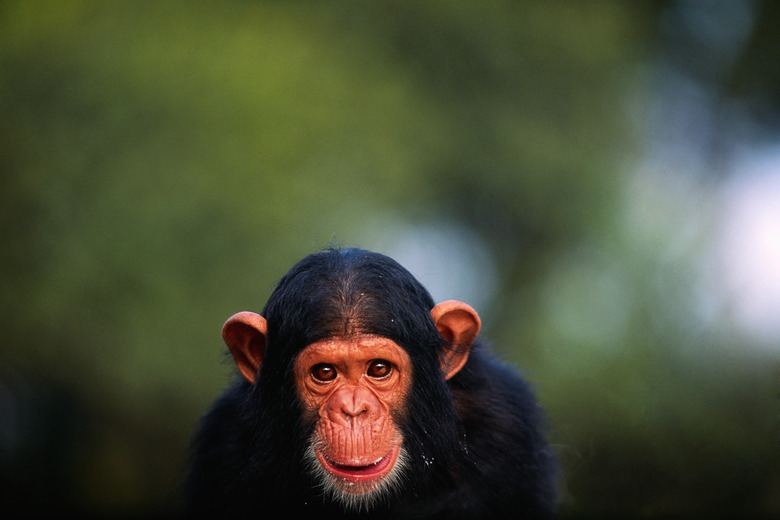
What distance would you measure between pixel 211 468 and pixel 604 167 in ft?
20.4

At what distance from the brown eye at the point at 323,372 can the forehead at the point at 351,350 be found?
0.05 metres

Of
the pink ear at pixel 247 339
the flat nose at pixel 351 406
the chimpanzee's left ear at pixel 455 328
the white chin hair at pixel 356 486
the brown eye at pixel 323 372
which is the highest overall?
the chimpanzee's left ear at pixel 455 328

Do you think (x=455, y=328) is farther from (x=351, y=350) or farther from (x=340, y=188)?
(x=340, y=188)

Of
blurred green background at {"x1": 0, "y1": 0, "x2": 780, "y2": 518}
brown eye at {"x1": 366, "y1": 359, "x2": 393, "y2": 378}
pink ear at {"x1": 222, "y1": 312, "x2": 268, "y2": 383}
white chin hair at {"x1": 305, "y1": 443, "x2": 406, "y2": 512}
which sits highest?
blurred green background at {"x1": 0, "y1": 0, "x2": 780, "y2": 518}

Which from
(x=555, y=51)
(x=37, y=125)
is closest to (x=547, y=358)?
(x=555, y=51)

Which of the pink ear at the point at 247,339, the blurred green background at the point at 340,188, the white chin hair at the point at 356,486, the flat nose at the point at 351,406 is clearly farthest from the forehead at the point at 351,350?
the blurred green background at the point at 340,188

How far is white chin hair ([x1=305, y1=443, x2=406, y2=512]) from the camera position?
3303 millimetres

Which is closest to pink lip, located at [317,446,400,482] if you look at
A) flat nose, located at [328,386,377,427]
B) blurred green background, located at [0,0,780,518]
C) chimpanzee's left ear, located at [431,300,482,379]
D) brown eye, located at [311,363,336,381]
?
flat nose, located at [328,386,377,427]

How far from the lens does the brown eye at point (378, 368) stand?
3.39m

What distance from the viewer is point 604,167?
8750 mm

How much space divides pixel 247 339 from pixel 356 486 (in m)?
0.86

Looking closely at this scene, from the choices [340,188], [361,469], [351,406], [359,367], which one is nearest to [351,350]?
[359,367]

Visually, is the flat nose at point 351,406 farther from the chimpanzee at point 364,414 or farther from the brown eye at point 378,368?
the brown eye at point 378,368

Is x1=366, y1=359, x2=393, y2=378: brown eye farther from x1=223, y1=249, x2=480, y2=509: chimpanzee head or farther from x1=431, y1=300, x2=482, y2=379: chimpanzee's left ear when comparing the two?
x1=431, y1=300, x2=482, y2=379: chimpanzee's left ear
